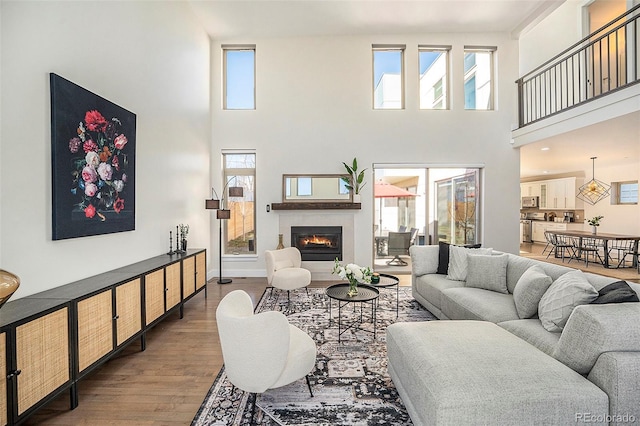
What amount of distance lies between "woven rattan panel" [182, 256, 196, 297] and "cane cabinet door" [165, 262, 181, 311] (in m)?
0.15

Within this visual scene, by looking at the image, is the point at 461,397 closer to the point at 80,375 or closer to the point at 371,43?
the point at 80,375

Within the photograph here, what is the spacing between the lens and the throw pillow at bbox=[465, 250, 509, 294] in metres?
3.33

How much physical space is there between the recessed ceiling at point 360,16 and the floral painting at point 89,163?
3.14 m

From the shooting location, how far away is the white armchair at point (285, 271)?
442 centimetres

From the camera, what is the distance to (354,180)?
6.09 metres

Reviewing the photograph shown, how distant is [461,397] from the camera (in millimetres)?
1484

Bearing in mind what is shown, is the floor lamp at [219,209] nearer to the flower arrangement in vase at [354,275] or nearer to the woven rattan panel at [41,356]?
the flower arrangement in vase at [354,275]

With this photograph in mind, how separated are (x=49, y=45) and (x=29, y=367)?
2.34 m

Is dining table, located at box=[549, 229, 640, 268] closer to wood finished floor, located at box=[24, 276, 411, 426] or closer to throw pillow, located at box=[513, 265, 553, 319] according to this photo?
throw pillow, located at box=[513, 265, 553, 319]

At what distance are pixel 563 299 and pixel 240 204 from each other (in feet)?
17.6

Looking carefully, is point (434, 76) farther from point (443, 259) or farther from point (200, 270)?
point (200, 270)

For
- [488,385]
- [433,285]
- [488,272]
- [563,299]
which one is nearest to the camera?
[488,385]

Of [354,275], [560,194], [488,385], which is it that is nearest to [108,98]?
[354,275]

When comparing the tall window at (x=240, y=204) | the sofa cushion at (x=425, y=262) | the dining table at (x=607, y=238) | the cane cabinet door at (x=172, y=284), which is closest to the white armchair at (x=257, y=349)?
the cane cabinet door at (x=172, y=284)
